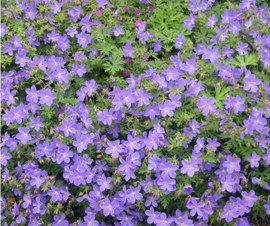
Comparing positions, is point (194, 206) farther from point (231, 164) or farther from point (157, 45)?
point (157, 45)

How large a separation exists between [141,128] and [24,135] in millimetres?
808

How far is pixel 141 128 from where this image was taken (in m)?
3.13

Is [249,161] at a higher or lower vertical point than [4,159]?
higher

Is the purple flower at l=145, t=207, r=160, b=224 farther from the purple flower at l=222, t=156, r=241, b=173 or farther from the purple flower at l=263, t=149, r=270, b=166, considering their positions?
the purple flower at l=263, t=149, r=270, b=166

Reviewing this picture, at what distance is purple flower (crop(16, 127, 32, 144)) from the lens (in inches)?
123

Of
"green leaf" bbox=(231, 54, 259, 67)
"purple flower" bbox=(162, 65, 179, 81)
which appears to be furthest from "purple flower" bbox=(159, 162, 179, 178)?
"green leaf" bbox=(231, 54, 259, 67)

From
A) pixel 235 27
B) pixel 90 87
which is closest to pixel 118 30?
pixel 90 87

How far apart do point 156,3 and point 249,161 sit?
177 cm

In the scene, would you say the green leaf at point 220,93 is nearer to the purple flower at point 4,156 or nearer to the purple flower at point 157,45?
the purple flower at point 157,45

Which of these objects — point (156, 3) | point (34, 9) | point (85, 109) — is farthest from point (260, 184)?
point (34, 9)

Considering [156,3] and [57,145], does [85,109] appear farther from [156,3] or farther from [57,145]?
[156,3]

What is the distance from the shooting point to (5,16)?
3.89m

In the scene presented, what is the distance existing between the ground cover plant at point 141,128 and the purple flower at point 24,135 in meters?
0.01

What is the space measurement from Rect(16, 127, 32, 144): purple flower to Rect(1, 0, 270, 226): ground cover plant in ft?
0.04
